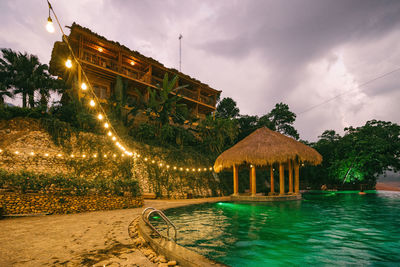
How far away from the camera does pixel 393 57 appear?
13016 mm

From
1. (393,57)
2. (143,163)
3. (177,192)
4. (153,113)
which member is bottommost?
(177,192)

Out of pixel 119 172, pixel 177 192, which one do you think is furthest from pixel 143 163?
pixel 177 192

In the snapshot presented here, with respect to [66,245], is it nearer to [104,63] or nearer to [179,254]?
[179,254]

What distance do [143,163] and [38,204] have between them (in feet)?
19.5

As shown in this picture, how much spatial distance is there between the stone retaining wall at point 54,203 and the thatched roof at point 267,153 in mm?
5974

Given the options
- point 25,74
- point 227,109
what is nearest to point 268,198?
point 227,109

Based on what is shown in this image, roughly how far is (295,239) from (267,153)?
19.8 feet

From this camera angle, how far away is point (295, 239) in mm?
4598

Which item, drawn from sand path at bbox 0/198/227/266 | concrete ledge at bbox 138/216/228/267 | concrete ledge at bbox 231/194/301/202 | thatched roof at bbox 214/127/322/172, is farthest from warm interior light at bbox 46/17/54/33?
concrete ledge at bbox 231/194/301/202

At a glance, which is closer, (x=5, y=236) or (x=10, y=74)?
(x=5, y=236)

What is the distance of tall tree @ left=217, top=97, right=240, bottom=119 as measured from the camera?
2791 cm

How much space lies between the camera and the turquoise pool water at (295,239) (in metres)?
3.55

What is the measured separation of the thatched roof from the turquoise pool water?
358cm

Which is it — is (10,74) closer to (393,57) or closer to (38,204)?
(38,204)
